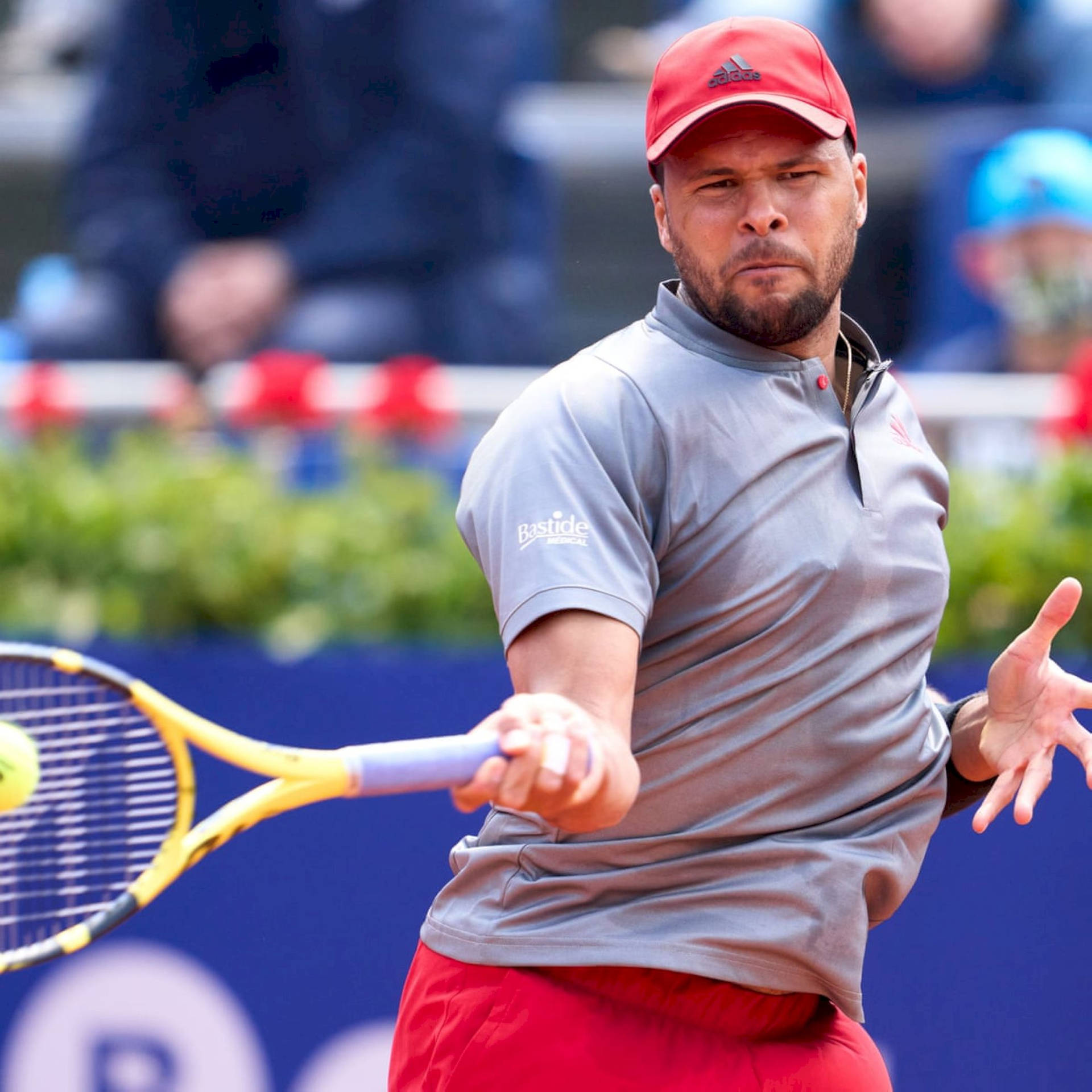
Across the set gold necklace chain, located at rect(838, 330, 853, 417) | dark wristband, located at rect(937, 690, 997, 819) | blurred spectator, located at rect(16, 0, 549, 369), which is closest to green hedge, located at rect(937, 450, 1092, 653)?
dark wristband, located at rect(937, 690, 997, 819)

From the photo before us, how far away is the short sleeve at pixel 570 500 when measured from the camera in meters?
1.81

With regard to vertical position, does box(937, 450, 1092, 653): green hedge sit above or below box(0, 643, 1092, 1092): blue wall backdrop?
above

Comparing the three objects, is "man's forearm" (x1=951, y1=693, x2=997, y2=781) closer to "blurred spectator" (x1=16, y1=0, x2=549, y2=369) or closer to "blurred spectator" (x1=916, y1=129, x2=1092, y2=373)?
"blurred spectator" (x1=916, y1=129, x2=1092, y2=373)

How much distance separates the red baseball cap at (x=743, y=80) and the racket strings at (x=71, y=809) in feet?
4.14

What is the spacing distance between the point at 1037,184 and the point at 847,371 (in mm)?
2912

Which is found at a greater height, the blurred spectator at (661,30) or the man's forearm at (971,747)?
the blurred spectator at (661,30)

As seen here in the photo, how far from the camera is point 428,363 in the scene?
4.36 meters

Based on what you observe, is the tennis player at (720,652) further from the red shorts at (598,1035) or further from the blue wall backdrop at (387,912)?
the blue wall backdrop at (387,912)

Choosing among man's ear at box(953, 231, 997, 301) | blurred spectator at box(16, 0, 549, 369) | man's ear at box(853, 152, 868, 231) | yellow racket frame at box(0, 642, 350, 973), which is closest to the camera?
yellow racket frame at box(0, 642, 350, 973)

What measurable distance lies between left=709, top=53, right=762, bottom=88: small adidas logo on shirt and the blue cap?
10.1 feet

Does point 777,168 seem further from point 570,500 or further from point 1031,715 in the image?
point 1031,715

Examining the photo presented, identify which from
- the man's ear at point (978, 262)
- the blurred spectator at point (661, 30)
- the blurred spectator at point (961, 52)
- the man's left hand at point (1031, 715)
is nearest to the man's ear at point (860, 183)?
the man's left hand at point (1031, 715)

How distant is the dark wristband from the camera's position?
2373mm

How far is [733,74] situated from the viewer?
2.02 meters
